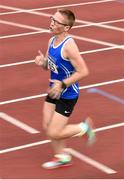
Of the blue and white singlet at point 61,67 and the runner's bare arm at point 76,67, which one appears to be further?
the blue and white singlet at point 61,67

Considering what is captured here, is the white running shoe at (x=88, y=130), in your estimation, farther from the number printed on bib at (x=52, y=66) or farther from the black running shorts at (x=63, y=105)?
the number printed on bib at (x=52, y=66)

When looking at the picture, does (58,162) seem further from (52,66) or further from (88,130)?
(52,66)

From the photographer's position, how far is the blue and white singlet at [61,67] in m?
7.32

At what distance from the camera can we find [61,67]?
7340mm

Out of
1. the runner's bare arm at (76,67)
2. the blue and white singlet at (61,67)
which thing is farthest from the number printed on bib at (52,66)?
the runner's bare arm at (76,67)

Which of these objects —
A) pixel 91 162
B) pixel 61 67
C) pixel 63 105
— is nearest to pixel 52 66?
pixel 61 67

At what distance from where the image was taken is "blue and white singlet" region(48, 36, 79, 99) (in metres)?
7.32

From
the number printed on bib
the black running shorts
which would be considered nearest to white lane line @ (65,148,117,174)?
the black running shorts

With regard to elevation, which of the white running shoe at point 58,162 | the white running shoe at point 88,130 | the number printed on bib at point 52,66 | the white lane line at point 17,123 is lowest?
the white running shoe at point 58,162

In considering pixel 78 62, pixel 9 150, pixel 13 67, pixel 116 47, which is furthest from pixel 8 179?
pixel 116 47

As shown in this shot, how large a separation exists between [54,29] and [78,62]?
1.75 feet

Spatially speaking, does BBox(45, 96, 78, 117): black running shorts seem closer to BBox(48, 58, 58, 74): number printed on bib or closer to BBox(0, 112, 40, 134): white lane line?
BBox(48, 58, 58, 74): number printed on bib

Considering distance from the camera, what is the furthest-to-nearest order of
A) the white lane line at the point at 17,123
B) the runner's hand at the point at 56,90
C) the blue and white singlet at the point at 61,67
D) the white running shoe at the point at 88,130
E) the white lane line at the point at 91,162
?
the white lane line at the point at 17,123 < the white running shoe at the point at 88,130 < the white lane line at the point at 91,162 < the blue and white singlet at the point at 61,67 < the runner's hand at the point at 56,90

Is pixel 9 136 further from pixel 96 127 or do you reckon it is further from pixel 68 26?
pixel 68 26
